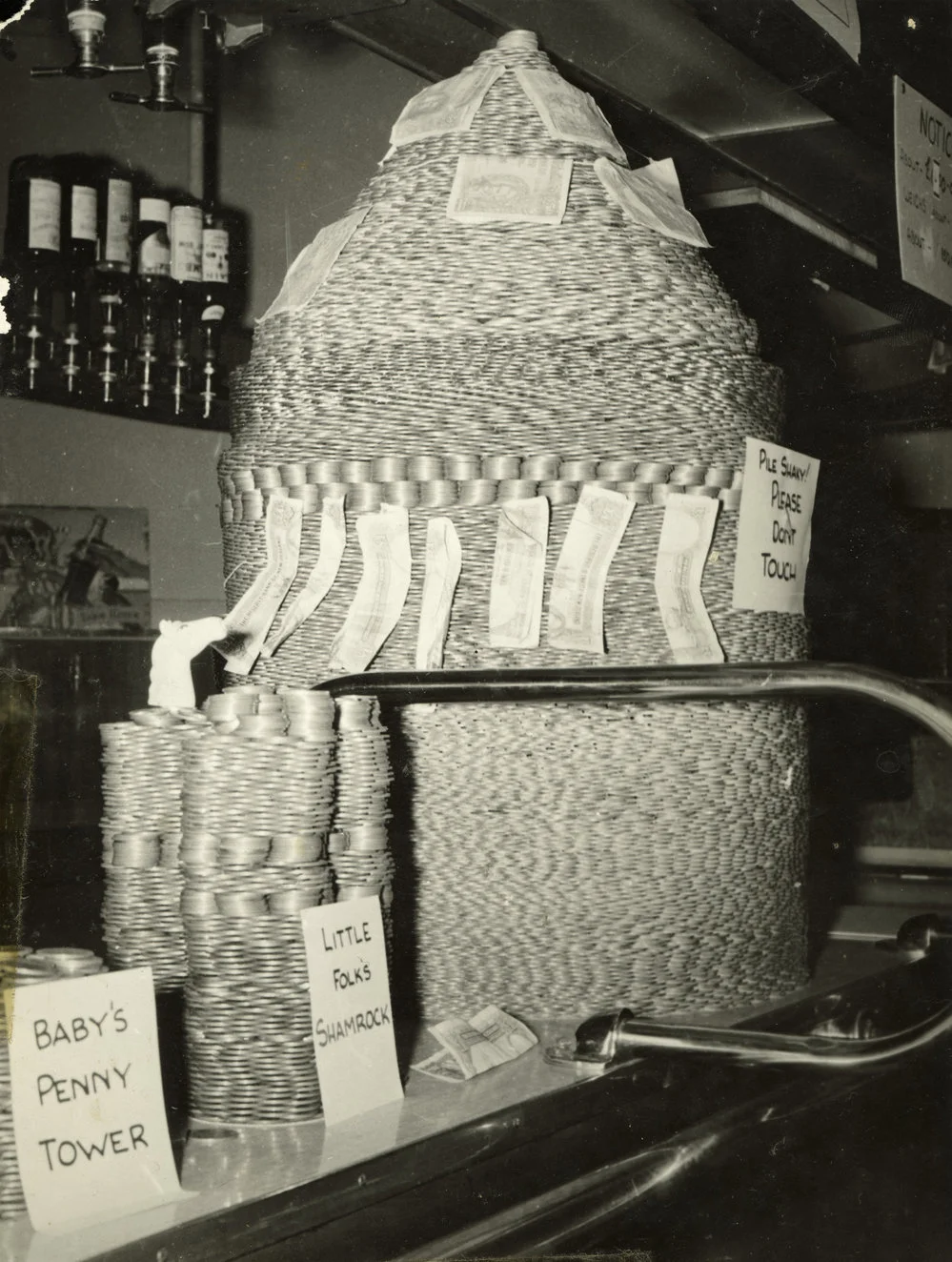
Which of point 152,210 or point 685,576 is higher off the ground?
point 152,210

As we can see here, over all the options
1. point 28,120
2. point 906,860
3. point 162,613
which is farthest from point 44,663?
point 906,860

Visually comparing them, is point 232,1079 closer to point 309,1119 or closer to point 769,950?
point 309,1119

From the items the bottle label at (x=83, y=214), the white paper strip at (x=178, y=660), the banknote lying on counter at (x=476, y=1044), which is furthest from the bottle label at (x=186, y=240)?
the banknote lying on counter at (x=476, y=1044)

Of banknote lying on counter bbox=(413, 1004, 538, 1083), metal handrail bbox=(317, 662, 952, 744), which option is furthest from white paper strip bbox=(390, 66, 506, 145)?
banknote lying on counter bbox=(413, 1004, 538, 1083)

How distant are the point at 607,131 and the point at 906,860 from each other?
1121mm

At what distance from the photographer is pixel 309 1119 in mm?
797

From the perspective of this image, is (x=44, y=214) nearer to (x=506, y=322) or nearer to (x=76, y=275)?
(x=76, y=275)

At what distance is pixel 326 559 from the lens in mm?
1098

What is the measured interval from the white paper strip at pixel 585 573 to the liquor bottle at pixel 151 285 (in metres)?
1.88

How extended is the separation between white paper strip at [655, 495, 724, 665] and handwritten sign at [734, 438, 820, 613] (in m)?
0.05

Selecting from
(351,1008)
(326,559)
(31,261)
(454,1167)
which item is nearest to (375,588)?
(326,559)

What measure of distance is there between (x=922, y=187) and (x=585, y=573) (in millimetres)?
774

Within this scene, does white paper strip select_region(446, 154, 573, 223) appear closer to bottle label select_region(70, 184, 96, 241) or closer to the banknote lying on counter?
the banknote lying on counter

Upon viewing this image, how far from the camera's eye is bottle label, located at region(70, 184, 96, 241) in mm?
2732
